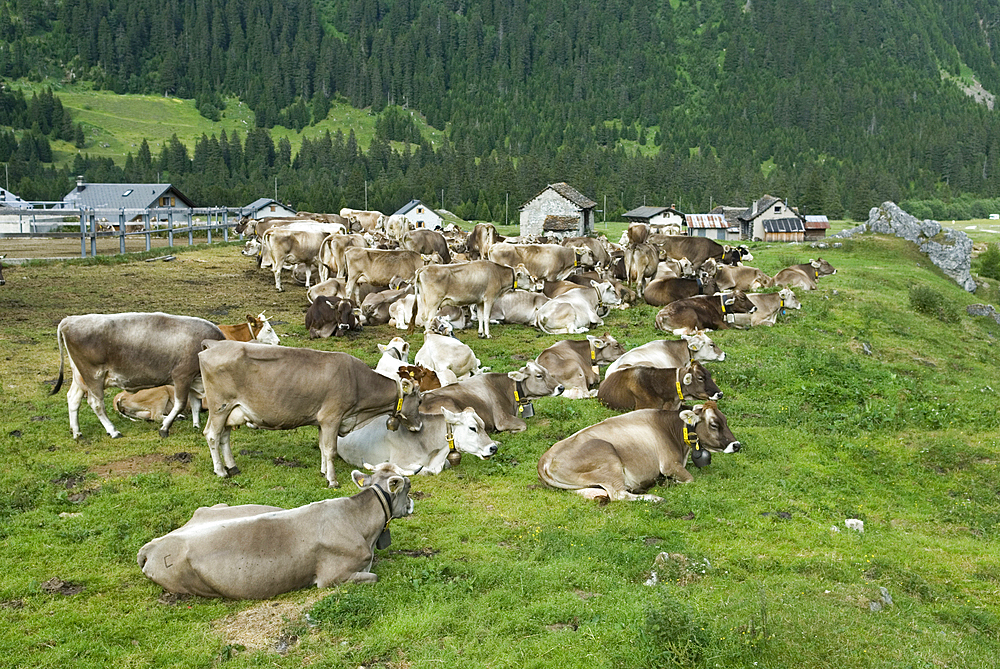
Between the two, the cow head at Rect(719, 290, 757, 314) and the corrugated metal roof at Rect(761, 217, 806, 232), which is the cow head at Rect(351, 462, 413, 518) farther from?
the corrugated metal roof at Rect(761, 217, 806, 232)

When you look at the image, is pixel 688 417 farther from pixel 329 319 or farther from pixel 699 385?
pixel 329 319

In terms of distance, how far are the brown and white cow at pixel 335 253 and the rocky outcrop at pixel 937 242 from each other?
3311 cm

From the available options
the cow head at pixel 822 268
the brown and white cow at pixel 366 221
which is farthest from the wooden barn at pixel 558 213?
the cow head at pixel 822 268

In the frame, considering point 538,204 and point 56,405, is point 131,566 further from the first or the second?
point 538,204

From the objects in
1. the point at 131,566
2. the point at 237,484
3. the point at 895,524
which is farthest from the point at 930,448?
the point at 131,566

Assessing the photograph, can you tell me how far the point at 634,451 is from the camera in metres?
11.1

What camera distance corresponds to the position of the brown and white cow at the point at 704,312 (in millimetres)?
21094

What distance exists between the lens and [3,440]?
1141 cm

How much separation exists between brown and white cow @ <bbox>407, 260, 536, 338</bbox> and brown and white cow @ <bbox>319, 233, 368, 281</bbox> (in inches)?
231

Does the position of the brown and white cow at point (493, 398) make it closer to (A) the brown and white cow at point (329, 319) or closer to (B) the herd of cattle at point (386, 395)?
(B) the herd of cattle at point (386, 395)

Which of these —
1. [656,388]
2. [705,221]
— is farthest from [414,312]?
[705,221]

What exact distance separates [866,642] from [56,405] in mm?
12098

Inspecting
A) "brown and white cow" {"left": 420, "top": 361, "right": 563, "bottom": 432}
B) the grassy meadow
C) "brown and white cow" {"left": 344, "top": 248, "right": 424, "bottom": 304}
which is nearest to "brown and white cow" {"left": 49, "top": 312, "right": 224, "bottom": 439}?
the grassy meadow

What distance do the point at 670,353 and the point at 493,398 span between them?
465cm
